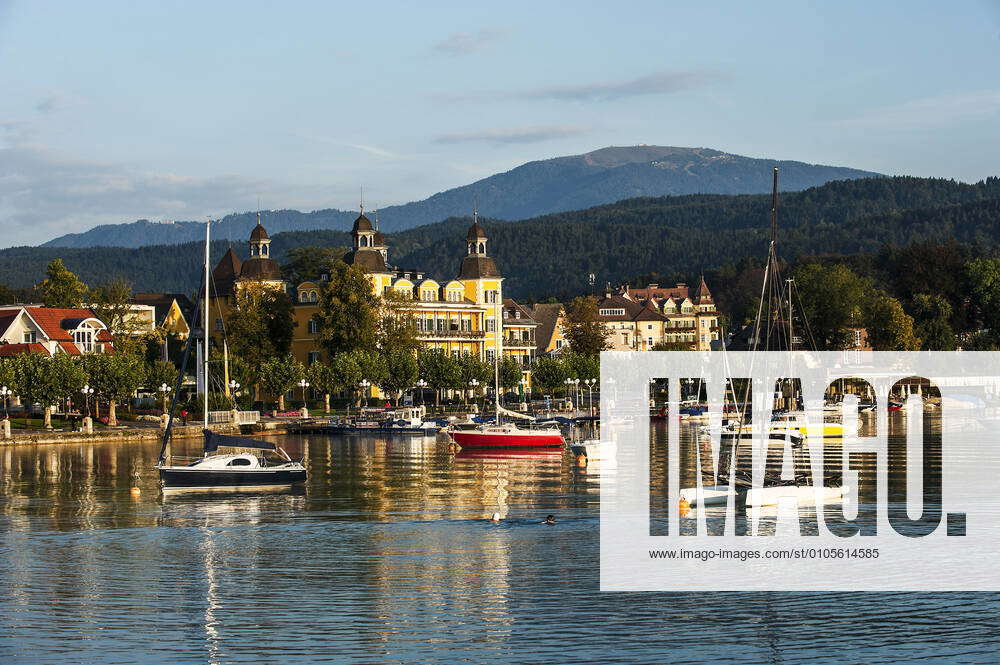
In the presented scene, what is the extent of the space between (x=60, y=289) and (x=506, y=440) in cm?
5875

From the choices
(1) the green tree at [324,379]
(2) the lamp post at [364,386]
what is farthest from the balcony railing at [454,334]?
(1) the green tree at [324,379]

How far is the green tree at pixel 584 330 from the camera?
135 metres

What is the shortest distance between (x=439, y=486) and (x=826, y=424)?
33.3 meters

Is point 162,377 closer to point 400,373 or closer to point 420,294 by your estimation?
point 400,373

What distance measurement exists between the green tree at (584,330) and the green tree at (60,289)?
47.9m

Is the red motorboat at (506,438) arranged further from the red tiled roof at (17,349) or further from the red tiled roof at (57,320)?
the red tiled roof at (57,320)

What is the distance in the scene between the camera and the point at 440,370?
106 metres

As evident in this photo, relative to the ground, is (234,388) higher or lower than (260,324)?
lower

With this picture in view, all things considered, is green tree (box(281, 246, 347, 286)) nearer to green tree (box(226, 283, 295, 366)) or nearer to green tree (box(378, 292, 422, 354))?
green tree (box(226, 283, 295, 366))

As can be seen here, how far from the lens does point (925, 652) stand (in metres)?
25.6

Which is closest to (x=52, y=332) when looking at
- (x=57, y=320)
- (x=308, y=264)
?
(x=57, y=320)

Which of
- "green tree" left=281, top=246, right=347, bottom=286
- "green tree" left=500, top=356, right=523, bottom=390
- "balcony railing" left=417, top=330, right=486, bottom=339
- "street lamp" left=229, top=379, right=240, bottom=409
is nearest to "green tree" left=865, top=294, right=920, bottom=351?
"balcony railing" left=417, top=330, right=486, bottom=339

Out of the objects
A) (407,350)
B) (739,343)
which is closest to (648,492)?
(407,350)

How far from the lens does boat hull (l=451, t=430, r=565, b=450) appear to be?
240 feet
